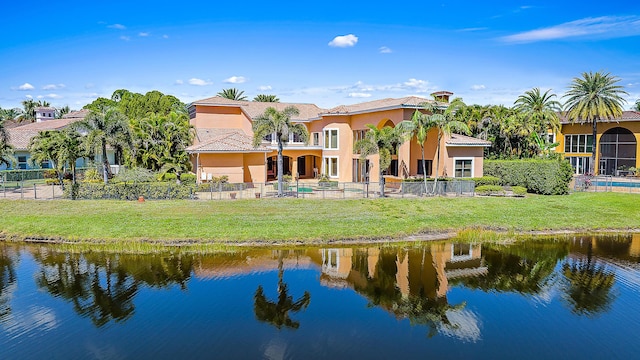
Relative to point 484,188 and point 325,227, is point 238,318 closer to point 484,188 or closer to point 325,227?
point 325,227

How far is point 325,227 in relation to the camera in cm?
2553

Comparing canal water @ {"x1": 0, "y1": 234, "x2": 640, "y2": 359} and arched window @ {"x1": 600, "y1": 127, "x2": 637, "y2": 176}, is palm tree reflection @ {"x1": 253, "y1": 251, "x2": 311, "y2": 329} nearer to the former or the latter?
canal water @ {"x1": 0, "y1": 234, "x2": 640, "y2": 359}

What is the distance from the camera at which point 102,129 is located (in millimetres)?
32938

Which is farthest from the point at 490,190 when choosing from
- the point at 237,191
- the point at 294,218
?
the point at 237,191

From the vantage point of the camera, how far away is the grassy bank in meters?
24.7

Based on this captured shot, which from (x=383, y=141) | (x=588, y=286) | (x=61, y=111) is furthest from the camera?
(x=61, y=111)

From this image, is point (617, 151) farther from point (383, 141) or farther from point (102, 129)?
point (102, 129)

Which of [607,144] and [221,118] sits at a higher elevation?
[221,118]

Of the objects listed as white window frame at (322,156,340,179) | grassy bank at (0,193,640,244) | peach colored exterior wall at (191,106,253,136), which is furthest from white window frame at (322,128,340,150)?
grassy bank at (0,193,640,244)

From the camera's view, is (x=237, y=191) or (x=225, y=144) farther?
(x=225, y=144)

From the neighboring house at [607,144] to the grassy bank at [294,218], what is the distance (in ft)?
83.1

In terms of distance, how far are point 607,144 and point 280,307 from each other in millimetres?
53228

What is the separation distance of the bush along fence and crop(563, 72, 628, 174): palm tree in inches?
996

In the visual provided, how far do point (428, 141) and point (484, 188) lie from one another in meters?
6.04
